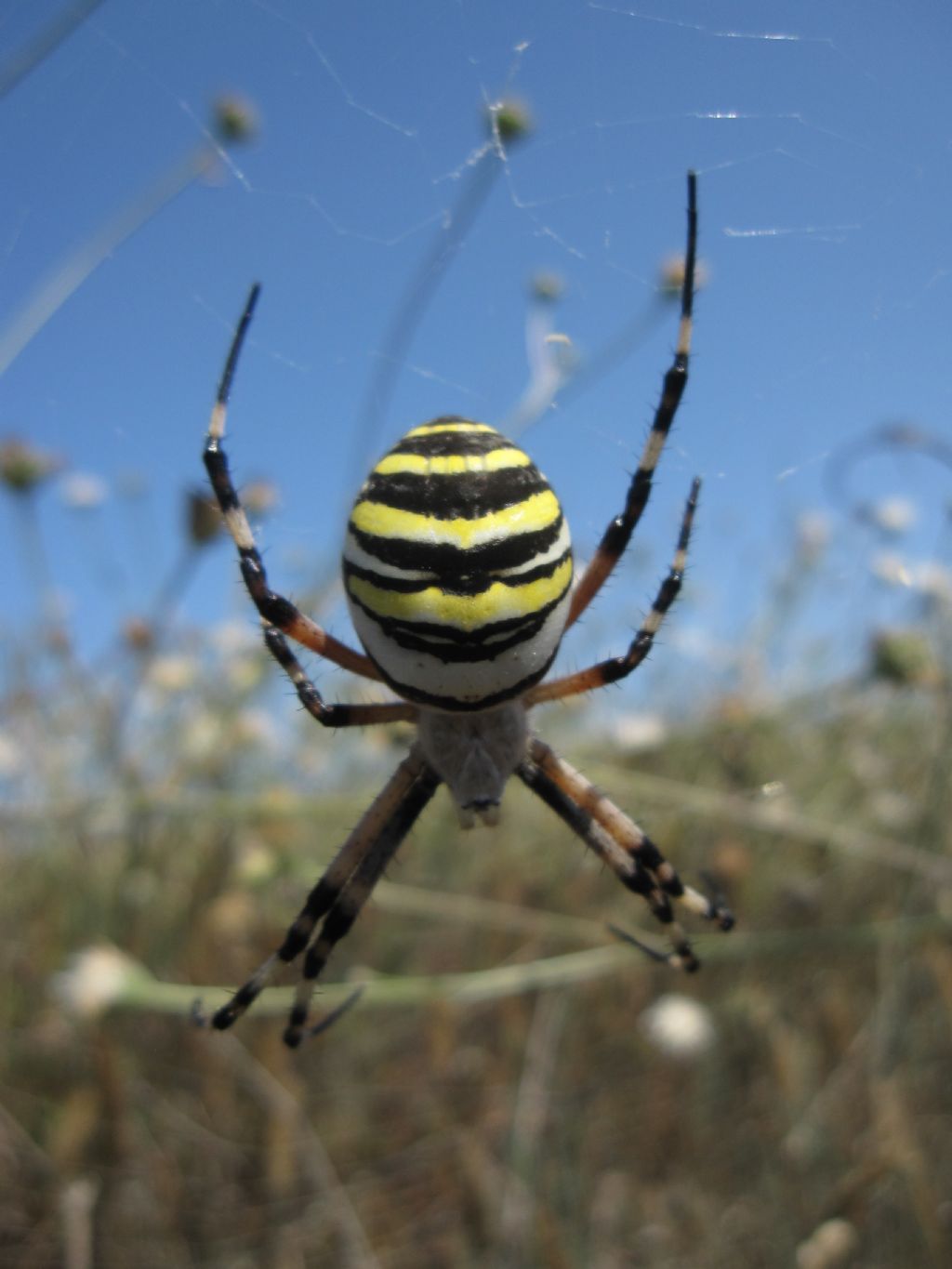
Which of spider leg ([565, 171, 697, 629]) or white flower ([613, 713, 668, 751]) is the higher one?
spider leg ([565, 171, 697, 629])

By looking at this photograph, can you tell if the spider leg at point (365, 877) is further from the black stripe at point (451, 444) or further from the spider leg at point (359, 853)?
the black stripe at point (451, 444)

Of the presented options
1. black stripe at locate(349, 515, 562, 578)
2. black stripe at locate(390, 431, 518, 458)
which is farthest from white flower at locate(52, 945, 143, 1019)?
black stripe at locate(390, 431, 518, 458)

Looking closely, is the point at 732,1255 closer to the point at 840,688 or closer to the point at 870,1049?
the point at 870,1049

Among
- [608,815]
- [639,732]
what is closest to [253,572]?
[608,815]

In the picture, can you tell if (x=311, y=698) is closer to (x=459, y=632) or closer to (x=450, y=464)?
(x=459, y=632)

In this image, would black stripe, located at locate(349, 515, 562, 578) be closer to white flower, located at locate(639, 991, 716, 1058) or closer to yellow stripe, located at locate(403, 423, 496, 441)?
yellow stripe, located at locate(403, 423, 496, 441)

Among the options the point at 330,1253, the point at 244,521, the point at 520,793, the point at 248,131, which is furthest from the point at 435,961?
the point at 248,131

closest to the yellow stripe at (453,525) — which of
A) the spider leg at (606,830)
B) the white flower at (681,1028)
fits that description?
the spider leg at (606,830)
